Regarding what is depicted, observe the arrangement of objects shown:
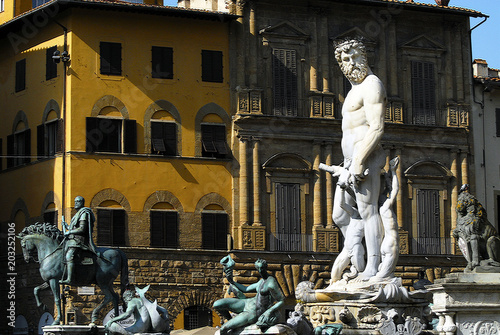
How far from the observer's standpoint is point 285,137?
43938mm

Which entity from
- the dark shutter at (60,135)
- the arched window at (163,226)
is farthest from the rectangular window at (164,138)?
the dark shutter at (60,135)

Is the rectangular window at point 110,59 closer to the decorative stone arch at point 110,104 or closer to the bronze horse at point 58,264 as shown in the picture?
the decorative stone arch at point 110,104

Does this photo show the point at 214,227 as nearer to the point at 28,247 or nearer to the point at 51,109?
the point at 51,109

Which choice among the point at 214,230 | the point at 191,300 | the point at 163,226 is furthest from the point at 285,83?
the point at 191,300

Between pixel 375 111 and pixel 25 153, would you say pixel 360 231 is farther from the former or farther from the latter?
pixel 25 153

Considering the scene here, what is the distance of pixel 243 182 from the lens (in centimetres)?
4316

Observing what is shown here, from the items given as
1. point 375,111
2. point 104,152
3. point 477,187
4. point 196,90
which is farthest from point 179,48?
point 375,111

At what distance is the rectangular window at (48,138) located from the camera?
4280cm

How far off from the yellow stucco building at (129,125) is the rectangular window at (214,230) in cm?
4

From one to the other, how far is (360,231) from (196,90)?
26.9 metres

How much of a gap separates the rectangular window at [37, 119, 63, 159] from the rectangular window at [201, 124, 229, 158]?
17.7ft

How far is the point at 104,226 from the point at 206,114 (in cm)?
581

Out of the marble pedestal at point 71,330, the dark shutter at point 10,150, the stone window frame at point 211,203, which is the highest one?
the dark shutter at point 10,150

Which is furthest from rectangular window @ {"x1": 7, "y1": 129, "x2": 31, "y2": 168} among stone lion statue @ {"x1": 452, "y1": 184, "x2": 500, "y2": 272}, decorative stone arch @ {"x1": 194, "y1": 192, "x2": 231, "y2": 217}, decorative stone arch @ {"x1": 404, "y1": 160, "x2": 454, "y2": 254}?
stone lion statue @ {"x1": 452, "y1": 184, "x2": 500, "y2": 272}
